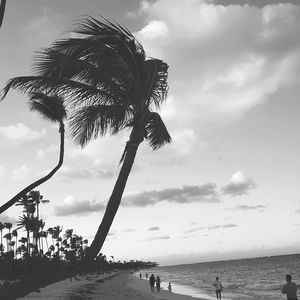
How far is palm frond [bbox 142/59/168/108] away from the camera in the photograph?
6.84 metres

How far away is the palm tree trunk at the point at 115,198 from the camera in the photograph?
5270 mm

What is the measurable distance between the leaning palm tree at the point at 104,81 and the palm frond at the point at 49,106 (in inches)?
5.8

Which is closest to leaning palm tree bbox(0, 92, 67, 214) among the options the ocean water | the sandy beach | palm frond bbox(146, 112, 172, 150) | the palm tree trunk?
the palm tree trunk

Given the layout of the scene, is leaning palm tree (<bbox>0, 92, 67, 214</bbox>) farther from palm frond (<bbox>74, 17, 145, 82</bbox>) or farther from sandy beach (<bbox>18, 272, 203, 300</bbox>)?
sandy beach (<bbox>18, 272, 203, 300</bbox>)

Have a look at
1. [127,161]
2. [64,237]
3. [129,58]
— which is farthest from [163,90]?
[64,237]

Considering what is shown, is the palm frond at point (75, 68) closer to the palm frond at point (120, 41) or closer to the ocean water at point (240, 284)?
the palm frond at point (120, 41)

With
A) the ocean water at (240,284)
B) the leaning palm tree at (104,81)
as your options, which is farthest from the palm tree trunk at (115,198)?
the ocean water at (240,284)

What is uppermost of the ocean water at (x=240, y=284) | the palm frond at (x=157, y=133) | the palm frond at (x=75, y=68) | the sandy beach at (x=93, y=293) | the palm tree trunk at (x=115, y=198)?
the palm frond at (x=75, y=68)

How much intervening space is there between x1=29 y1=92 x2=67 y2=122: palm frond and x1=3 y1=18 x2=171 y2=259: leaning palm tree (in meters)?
0.15

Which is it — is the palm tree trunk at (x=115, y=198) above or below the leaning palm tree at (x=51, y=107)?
below

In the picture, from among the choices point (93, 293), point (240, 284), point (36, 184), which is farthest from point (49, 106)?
point (240, 284)

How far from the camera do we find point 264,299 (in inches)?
1535

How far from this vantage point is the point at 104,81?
6.68 meters

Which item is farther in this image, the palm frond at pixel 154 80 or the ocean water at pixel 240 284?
the ocean water at pixel 240 284
